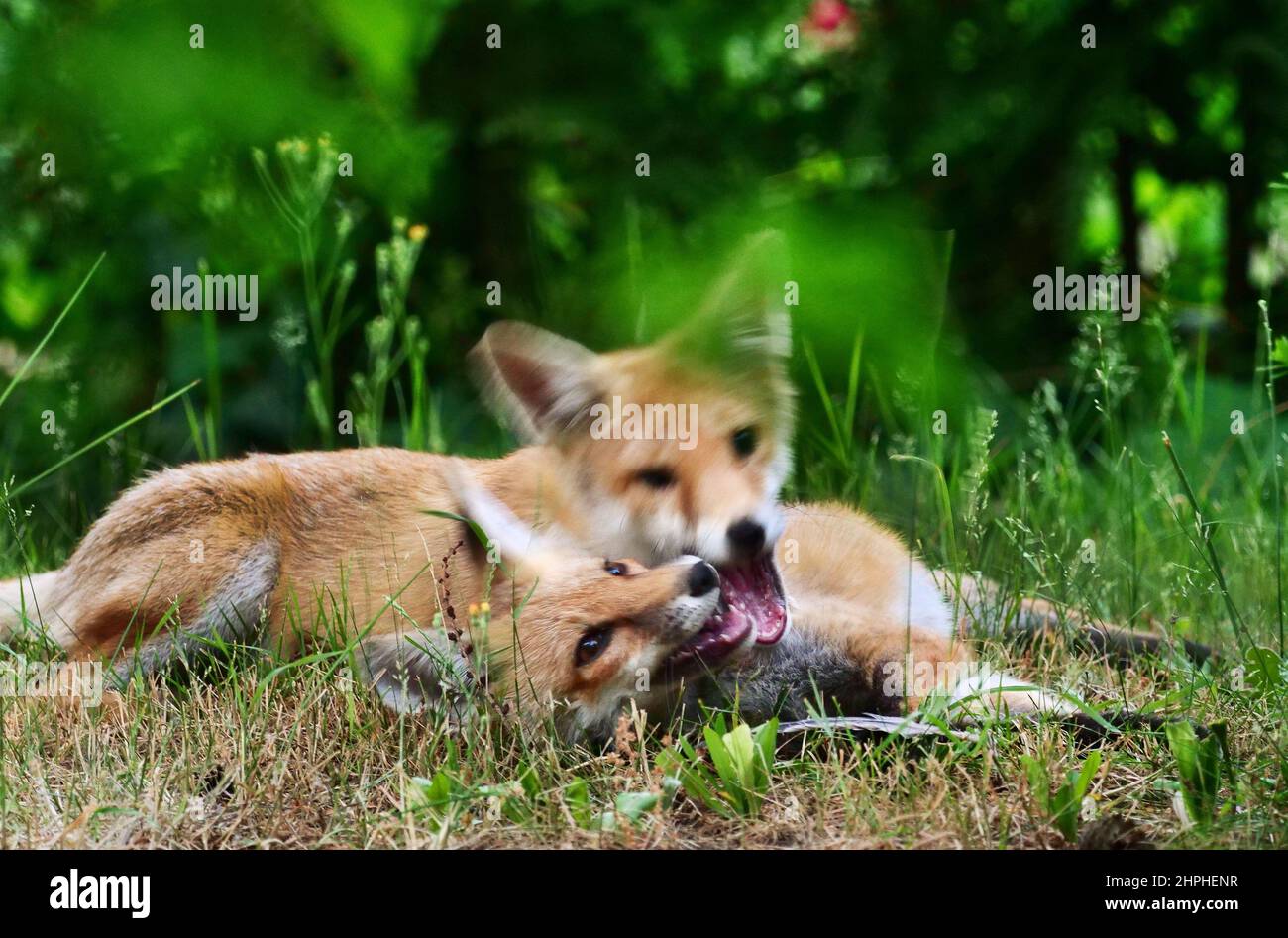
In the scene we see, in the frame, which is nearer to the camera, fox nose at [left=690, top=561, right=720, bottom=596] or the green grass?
the green grass

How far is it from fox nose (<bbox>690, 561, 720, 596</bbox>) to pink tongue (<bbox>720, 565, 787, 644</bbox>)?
12cm

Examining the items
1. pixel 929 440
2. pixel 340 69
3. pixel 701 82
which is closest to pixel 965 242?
pixel 701 82

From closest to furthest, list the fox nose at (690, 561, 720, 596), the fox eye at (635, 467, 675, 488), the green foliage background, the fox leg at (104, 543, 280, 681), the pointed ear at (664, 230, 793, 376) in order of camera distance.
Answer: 1. the fox nose at (690, 561, 720, 596)
2. the fox eye at (635, 467, 675, 488)
3. the pointed ear at (664, 230, 793, 376)
4. the fox leg at (104, 543, 280, 681)
5. the green foliage background

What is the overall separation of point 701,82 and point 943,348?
152cm

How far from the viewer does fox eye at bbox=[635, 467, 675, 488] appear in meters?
2.97

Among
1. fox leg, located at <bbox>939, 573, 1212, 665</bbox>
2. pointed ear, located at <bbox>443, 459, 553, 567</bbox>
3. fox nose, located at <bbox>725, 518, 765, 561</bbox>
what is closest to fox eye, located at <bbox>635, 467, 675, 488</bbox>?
fox nose, located at <bbox>725, 518, 765, 561</bbox>

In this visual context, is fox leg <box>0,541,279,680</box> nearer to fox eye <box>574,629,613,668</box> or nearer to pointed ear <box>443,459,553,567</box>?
pointed ear <box>443,459,553,567</box>

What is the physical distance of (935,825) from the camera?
7.86 feet

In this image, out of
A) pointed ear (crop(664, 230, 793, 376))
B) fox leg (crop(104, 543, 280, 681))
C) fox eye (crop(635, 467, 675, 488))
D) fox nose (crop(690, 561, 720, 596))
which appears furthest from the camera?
fox leg (crop(104, 543, 280, 681))

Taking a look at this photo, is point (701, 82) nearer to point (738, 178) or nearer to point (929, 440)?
point (738, 178)

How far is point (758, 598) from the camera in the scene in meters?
2.90

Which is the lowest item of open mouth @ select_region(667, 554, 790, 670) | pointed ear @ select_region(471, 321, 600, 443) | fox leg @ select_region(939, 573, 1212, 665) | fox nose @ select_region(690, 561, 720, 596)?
fox leg @ select_region(939, 573, 1212, 665)

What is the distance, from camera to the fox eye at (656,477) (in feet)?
9.76

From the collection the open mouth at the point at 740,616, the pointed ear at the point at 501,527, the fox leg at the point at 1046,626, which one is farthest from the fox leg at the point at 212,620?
the fox leg at the point at 1046,626
